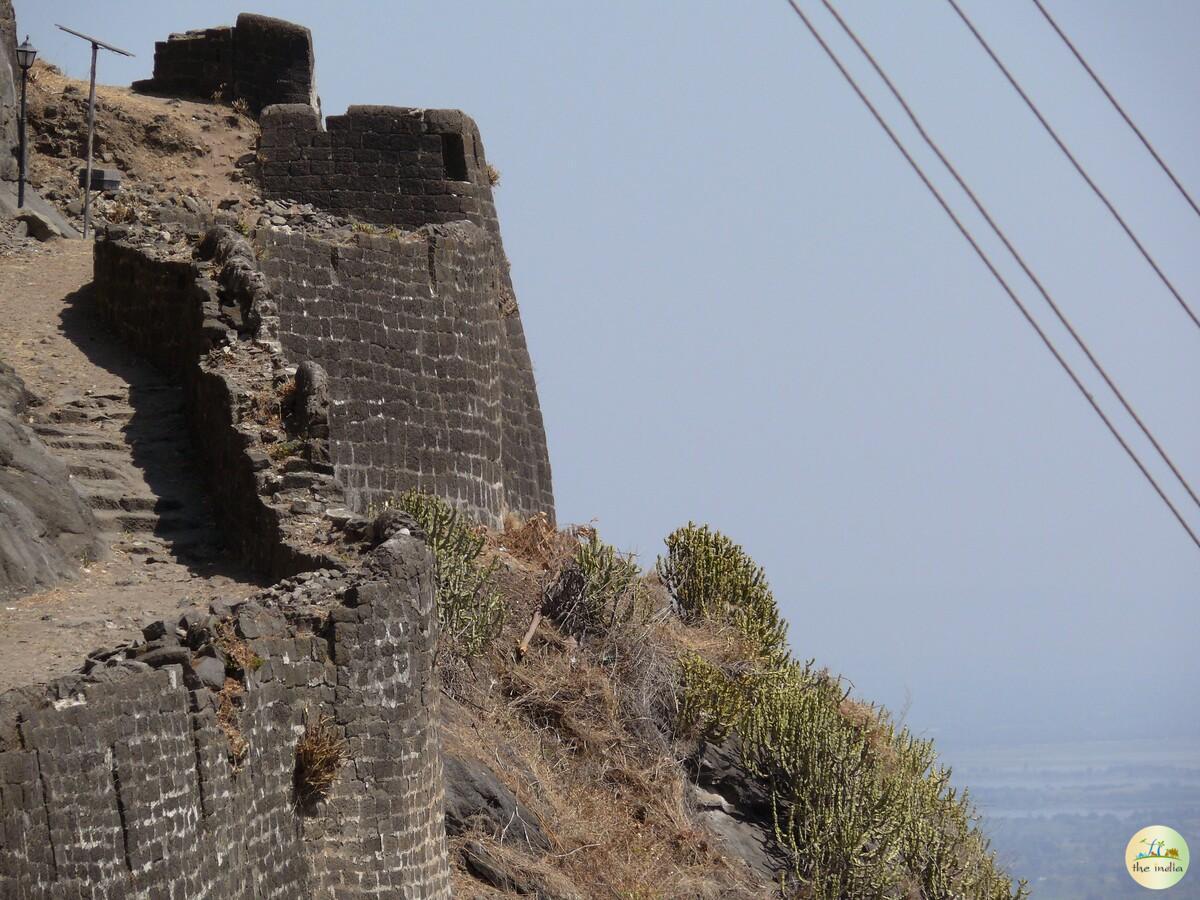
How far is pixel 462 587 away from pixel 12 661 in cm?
769

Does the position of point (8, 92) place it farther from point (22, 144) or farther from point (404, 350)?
point (404, 350)

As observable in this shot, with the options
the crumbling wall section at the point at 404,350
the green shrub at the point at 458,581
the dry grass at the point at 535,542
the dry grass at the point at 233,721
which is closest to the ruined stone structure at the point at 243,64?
the crumbling wall section at the point at 404,350

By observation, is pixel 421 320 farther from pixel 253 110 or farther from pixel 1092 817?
pixel 1092 817

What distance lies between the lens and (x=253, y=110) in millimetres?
29766

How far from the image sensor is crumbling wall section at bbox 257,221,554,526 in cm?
2062

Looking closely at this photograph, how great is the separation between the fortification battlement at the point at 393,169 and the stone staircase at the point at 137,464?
7.32 m

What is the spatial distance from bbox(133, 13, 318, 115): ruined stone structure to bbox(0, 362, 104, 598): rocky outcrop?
1377 cm

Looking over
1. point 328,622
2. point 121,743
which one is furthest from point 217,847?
point 328,622

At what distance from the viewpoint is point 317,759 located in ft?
43.2

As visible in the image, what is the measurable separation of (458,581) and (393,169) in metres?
6.91

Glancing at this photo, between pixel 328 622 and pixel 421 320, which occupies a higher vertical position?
pixel 421 320

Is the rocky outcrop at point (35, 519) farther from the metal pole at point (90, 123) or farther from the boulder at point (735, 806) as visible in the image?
the metal pole at point (90, 123)

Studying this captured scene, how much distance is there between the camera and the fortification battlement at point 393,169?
25.8 metres

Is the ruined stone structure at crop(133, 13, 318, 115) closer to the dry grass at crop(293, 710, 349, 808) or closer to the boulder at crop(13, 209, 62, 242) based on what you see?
the boulder at crop(13, 209, 62, 242)
